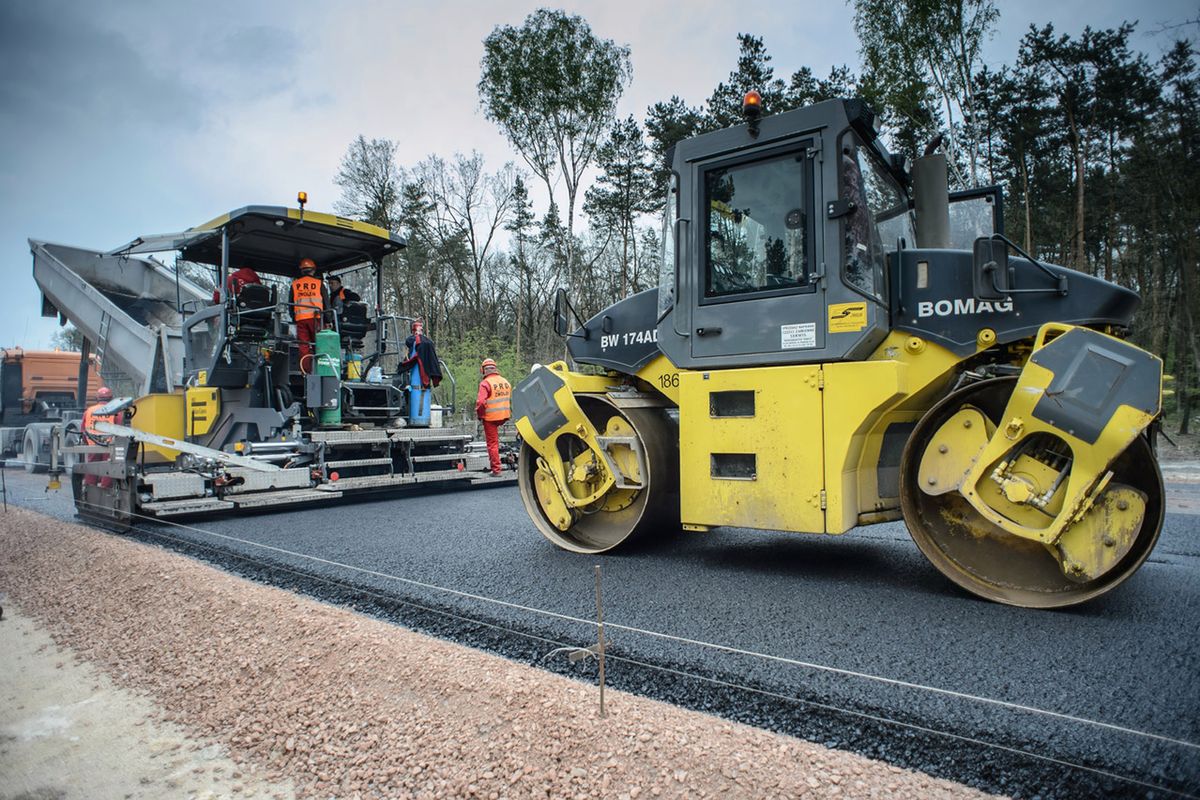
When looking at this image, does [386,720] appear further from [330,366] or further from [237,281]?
[237,281]

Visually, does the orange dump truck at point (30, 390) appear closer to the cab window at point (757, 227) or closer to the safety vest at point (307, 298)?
the safety vest at point (307, 298)

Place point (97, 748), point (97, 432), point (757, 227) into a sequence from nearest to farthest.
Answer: point (97, 748) → point (757, 227) → point (97, 432)

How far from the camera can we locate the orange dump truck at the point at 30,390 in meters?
12.6

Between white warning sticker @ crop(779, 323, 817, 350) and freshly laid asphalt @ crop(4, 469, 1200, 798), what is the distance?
1.18 metres

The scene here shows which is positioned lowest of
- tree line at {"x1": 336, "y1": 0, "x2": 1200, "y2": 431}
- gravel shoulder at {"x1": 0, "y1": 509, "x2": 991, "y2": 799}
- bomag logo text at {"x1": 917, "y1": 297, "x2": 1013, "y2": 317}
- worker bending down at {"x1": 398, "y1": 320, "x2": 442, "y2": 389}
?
gravel shoulder at {"x1": 0, "y1": 509, "x2": 991, "y2": 799}

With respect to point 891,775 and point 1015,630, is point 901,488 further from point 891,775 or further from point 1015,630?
point 891,775

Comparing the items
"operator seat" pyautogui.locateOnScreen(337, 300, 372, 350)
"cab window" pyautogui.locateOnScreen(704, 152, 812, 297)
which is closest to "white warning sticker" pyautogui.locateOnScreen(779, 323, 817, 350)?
"cab window" pyautogui.locateOnScreen(704, 152, 812, 297)

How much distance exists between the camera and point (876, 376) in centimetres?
317

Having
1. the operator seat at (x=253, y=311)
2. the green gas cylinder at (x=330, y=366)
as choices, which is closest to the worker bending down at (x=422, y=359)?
the green gas cylinder at (x=330, y=366)

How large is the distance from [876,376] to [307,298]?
5.87 metres

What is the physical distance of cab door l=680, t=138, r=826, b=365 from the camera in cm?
339

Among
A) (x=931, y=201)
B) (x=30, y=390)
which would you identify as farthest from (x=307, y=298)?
(x=30, y=390)

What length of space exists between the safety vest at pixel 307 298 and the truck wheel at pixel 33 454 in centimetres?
703

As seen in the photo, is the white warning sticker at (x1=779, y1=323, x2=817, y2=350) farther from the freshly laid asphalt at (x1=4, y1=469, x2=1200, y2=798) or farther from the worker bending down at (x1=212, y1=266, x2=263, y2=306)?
the worker bending down at (x1=212, y1=266, x2=263, y2=306)
